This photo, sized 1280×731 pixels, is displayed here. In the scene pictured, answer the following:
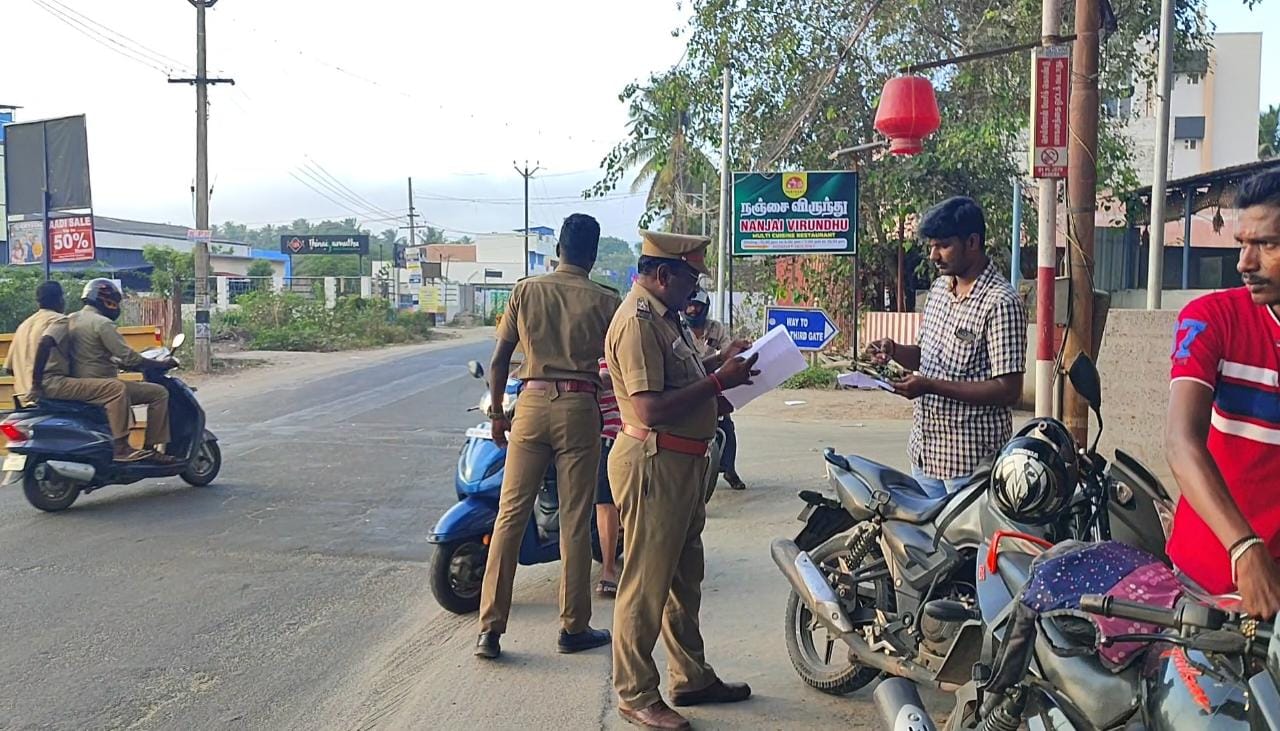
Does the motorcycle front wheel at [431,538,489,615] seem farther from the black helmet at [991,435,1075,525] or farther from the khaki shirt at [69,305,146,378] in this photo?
the khaki shirt at [69,305,146,378]

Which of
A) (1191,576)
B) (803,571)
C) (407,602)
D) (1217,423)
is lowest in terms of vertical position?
(407,602)

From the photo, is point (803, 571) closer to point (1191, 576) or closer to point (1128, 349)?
point (1191, 576)

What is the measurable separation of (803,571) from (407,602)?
2.64 metres

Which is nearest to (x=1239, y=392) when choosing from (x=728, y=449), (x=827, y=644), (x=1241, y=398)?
(x=1241, y=398)

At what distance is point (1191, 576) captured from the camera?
8.23 feet

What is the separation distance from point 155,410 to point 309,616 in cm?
395

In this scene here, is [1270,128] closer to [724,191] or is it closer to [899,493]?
[724,191]

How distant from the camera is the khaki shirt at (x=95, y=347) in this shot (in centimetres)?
837

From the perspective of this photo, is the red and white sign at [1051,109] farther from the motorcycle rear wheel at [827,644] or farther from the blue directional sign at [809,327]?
the blue directional sign at [809,327]

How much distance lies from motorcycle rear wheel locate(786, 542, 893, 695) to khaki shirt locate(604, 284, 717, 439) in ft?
2.49

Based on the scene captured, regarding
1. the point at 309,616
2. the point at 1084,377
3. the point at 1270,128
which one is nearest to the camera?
the point at 1084,377

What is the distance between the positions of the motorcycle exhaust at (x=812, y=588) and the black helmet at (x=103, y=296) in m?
6.39

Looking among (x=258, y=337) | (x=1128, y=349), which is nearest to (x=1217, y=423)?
(x=1128, y=349)

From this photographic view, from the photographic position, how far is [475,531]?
5.57 metres
